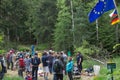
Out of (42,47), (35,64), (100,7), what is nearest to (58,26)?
(42,47)

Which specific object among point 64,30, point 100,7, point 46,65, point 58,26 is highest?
point 100,7

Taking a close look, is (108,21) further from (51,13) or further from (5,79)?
(5,79)

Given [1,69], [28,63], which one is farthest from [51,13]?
[1,69]

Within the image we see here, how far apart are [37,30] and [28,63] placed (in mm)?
36775

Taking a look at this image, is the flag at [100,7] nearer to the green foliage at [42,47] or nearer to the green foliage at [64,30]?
the green foliage at [64,30]

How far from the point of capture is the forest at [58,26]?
37.6m

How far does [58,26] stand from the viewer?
44.4m

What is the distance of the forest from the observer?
37.6 m

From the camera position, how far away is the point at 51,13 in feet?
184

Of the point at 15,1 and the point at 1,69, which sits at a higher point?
the point at 15,1

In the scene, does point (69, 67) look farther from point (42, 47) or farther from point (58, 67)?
point (42, 47)

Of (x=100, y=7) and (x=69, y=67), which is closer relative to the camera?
(x=100, y=7)

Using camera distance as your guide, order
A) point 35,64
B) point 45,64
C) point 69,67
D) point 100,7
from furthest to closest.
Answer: point 45,64 → point 35,64 → point 69,67 → point 100,7

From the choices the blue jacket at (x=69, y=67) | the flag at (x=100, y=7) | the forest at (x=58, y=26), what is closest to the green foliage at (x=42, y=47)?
the forest at (x=58, y=26)
